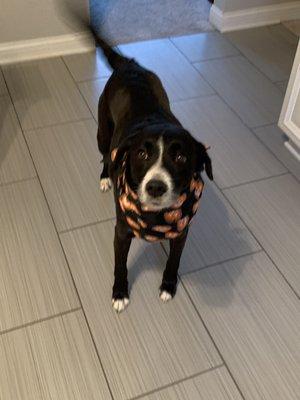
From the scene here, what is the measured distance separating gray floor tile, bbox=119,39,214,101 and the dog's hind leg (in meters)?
0.76

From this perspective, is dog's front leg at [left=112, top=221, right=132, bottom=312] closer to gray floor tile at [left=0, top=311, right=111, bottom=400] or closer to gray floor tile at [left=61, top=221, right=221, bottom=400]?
gray floor tile at [left=61, top=221, right=221, bottom=400]

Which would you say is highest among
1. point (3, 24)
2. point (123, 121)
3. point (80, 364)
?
point (123, 121)

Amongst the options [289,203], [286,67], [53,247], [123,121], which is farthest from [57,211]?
[286,67]

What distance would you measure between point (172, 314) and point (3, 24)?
6.26 ft

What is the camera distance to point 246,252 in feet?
5.63

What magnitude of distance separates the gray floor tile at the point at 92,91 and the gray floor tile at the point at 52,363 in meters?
1.23

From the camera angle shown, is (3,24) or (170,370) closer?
(170,370)

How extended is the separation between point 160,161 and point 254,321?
2.34ft

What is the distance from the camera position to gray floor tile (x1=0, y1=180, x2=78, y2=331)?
150 centimetres

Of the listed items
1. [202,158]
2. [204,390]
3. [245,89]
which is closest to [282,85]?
[245,89]

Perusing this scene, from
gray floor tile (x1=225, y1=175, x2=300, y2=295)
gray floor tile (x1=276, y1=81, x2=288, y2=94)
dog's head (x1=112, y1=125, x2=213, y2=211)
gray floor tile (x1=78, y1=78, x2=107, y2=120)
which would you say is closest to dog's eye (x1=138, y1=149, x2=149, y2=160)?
dog's head (x1=112, y1=125, x2=213, y2=211)

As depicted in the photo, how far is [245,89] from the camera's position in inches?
100

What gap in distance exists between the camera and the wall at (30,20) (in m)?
2.47

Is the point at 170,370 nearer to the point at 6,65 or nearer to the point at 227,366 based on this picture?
the point at 227,366
